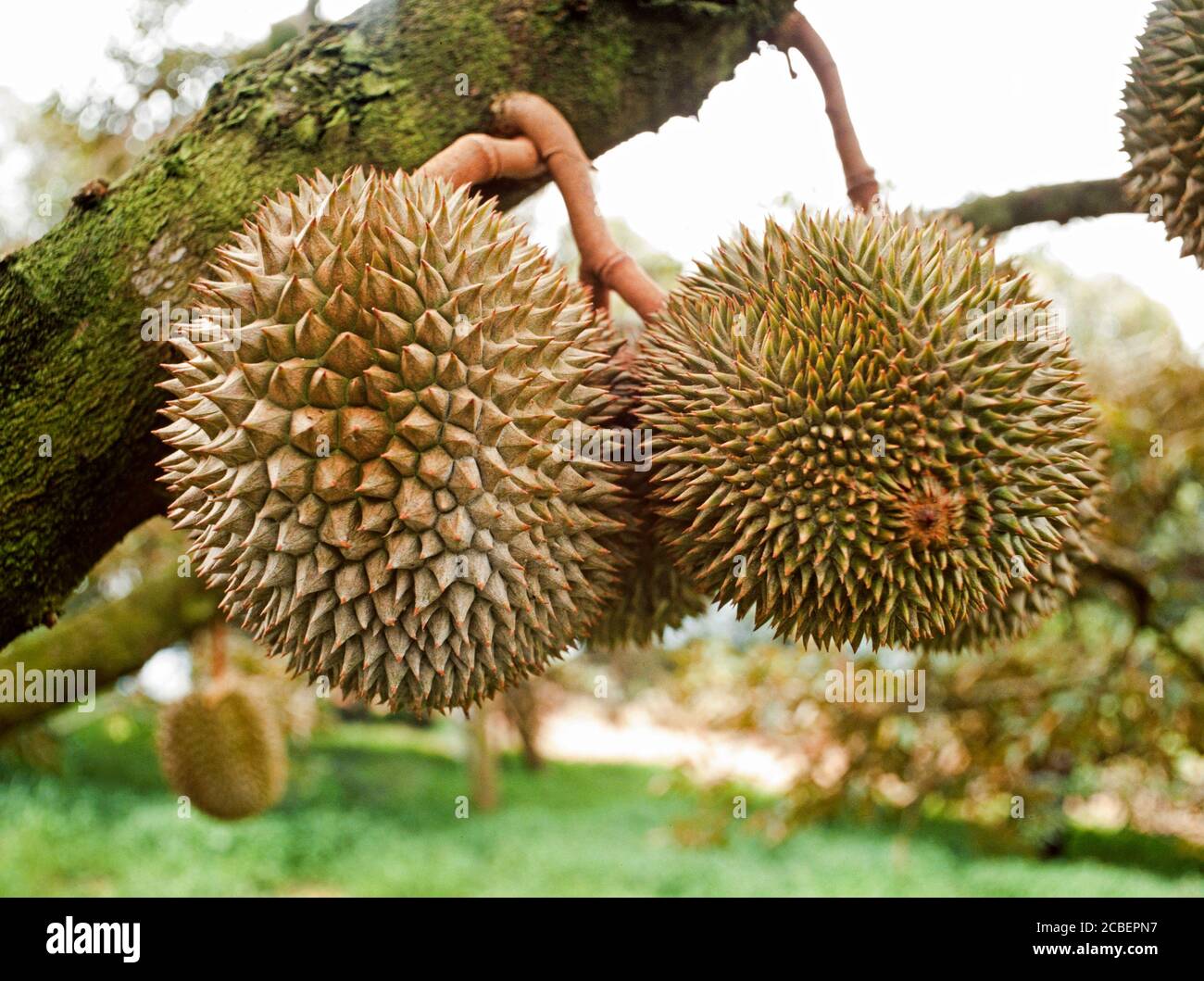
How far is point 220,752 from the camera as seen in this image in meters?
3.93

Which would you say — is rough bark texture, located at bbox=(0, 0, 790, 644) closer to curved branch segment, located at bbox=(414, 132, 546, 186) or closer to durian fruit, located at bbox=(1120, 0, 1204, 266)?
curved branch segment, located at bbox=(414, 132, 546, 186)

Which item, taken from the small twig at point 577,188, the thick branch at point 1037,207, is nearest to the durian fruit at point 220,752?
the small twig at point 577,188

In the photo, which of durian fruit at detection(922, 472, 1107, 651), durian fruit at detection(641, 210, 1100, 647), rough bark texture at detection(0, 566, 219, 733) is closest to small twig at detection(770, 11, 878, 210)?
durian fruit at detection(641, 210, 1100, 647)

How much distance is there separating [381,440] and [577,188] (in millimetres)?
774

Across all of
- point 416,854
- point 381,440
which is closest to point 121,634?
point 381,440

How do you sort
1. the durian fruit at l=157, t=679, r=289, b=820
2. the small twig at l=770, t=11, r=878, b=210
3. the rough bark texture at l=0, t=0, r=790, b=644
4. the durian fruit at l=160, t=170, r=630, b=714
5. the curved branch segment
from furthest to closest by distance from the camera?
the durian fruit at l=157, t=679, r=289, b=820 → the small twig at l=770, t=11, r=878, b=210 → the curved branch segment → the rough bark texture at l=0, t=0, r=790, b=644 → the durian fruit at l=160, t=170, r=630, b=714

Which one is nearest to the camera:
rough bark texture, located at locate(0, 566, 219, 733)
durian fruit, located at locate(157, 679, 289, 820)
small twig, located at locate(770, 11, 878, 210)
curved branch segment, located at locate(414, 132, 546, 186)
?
curved branch segment, located at locate(414, 132, 546, 186)

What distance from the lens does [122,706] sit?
326 inches

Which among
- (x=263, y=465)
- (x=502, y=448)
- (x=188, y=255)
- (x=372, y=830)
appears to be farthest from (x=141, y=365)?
(x=372, y=830)

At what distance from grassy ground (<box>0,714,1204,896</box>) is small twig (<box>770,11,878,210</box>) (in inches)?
165

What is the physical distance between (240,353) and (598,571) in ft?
2.35

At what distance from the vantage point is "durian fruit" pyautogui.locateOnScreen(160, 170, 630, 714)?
1516mm

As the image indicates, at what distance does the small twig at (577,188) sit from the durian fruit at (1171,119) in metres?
1.01

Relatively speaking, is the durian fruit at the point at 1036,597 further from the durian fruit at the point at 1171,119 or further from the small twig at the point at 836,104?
the small twig at the point at 836,104
